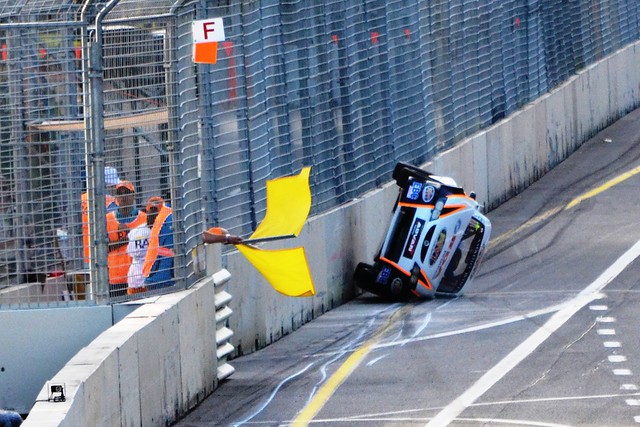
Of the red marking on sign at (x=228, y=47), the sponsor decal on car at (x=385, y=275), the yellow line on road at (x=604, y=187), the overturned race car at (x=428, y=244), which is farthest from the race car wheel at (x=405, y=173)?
the yellow line on road at (x=604, y=187)

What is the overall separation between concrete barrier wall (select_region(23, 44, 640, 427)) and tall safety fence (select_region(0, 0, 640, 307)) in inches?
13.1

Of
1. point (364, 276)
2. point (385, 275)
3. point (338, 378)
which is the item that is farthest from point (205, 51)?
point (364, 276)

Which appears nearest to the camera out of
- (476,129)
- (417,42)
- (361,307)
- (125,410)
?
(125,410)

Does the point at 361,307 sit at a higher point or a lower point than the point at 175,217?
lower

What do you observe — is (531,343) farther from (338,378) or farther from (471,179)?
(471,179)

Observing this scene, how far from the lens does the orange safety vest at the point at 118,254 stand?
10453 mm

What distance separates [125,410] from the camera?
30.5 ft

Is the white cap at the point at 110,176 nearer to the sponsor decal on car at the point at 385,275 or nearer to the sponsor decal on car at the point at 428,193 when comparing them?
the sponsor decal on car at the point at 385,275

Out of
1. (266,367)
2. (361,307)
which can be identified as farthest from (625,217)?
(266,367)

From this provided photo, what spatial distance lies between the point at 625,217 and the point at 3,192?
12046mm

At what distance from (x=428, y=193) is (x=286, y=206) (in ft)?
14.9

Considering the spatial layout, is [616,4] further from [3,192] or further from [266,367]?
[3,192]

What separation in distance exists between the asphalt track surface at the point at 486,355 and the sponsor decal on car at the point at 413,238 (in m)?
0.59

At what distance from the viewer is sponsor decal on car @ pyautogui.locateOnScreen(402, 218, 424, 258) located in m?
16.2
